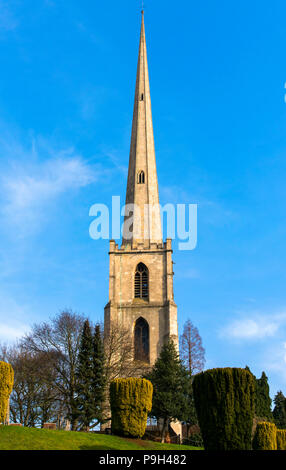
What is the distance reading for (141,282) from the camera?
47.3m

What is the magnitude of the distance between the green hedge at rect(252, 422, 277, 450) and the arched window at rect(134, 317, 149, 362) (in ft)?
64.4

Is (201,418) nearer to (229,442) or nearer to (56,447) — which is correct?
(229,442)

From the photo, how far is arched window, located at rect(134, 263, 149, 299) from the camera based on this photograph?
46875mm

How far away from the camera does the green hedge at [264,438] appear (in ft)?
80.0

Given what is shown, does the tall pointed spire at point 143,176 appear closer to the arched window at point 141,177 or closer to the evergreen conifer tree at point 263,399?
the arched window at point 141,177

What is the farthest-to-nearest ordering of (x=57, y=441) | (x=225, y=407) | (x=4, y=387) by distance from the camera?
1. (x=4, y=387)
2. (x=57, y=441)
3. (x=225, y=407)

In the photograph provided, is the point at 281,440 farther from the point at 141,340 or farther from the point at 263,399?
the point at 141,340

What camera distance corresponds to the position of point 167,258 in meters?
47.7

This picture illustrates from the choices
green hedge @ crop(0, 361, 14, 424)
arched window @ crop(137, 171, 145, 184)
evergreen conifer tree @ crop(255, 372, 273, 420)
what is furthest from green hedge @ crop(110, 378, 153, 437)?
arched window @ crop(137, 171, 145, 184)

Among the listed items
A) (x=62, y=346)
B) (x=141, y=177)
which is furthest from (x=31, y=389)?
(x=141, y=177)

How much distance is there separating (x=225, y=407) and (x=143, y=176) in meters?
38.6

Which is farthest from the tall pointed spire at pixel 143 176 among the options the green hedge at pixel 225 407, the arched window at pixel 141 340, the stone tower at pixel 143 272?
the green hedge at pixel 225 407

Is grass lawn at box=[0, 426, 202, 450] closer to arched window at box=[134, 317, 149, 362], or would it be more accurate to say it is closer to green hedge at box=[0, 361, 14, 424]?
green hedge at box=[0, 361, 14, 424]

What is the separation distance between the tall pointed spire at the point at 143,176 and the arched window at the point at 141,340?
7.65m
